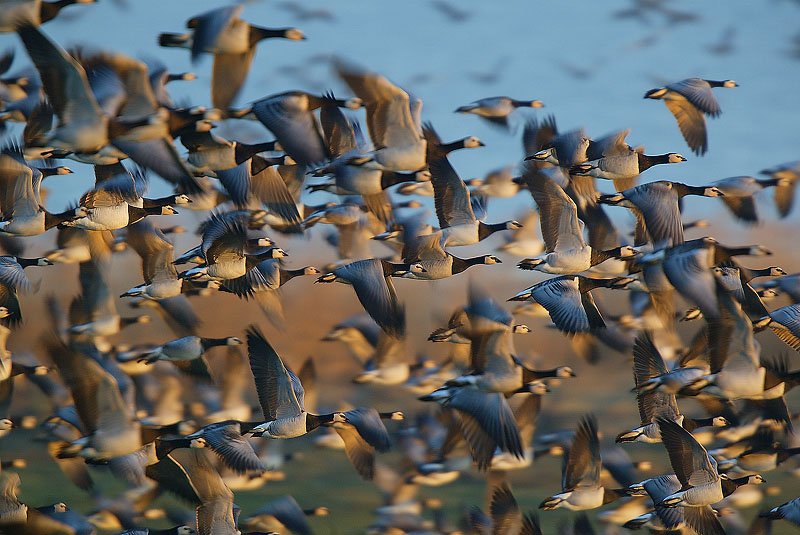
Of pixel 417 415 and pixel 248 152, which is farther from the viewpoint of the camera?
pixel 417 415

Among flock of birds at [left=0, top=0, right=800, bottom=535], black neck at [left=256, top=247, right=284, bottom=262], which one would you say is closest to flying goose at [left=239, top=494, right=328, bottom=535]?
flock of birds at [left=0, top=0, right=800, bottom=535]

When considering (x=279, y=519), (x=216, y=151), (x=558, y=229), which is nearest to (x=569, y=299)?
(x=558, y=229)

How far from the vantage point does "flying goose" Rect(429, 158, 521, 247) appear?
12773 millimetres

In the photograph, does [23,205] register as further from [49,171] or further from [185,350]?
[185,350]

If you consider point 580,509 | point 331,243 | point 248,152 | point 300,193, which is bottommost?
point 580,509

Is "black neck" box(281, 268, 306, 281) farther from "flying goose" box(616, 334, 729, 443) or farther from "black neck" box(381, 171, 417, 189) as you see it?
"flying goose" box(616, 334, 729, 443)

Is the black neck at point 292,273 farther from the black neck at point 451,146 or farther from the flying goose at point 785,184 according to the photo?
the flying goose at point 785,184

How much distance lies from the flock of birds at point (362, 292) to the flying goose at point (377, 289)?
0.03 metres

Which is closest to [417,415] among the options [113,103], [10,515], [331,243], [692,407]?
[331,243]

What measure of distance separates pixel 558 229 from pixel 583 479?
3.49 meters

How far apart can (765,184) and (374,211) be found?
655cm

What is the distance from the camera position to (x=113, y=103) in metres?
11.3

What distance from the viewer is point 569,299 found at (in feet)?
40.5

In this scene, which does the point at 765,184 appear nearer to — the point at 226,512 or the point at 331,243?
the point at 331,243
